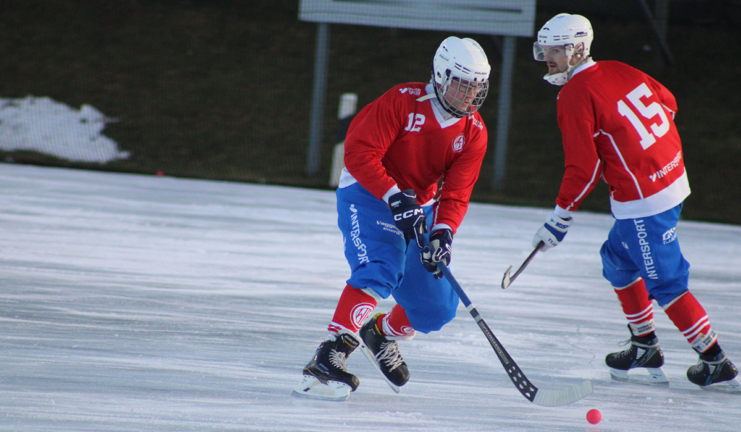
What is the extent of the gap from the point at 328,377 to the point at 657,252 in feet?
4.19

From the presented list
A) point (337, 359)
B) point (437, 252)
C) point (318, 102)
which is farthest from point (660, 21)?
point (337, 359)

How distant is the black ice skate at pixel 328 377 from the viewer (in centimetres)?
243

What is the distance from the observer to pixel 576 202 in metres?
2.81

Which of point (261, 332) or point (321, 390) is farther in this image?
point (261, 332)

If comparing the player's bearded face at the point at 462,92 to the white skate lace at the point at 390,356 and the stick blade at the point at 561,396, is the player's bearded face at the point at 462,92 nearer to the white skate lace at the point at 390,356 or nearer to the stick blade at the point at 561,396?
the white skate lace at the point at 390,356

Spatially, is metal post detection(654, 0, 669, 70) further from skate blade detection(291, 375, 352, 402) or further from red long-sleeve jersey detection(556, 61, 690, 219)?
skate blade detection(291, 375, 352, 402)

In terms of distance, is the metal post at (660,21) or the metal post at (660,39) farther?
the metal post at (660,21)

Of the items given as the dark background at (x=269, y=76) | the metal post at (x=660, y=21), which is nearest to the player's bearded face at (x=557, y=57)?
the dark background at (x=269, y=76)

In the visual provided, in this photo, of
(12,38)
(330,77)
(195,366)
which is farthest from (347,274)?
(12,38)

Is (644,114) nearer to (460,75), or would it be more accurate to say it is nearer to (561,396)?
(460,75)

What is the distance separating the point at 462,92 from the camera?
→ 8.42 ft

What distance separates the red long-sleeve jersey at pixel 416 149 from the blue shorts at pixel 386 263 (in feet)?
0.36

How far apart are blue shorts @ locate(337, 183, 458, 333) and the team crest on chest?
252mm

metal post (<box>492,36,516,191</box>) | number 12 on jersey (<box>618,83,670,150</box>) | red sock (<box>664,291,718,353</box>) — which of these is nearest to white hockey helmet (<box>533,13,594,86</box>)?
number 12 on jersey (<box>618,83,670,150</box>)
